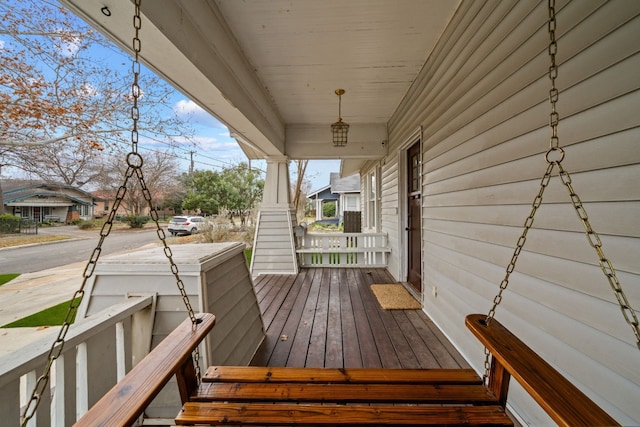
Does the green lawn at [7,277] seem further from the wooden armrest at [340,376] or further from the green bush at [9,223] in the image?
the wooden armrest at [340,376]

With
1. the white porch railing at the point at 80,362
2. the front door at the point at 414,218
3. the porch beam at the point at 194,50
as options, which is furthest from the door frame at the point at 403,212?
the white porch railing at the point at 80,362

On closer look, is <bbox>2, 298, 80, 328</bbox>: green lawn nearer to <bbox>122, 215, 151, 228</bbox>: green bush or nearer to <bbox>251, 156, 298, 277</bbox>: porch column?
<bbox>251, 156, 298, 277</bbox>: porch column

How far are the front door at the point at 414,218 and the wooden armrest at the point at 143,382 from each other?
3.07 meters

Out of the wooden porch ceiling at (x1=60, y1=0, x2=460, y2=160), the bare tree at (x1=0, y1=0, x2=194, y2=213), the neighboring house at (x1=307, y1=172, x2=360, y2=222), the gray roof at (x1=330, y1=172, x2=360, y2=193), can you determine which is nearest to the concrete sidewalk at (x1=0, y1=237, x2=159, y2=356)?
the bare tree at (x1=0, y1=0, x2=194, y2=213)

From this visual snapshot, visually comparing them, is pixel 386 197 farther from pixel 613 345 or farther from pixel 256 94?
pixel 613 345

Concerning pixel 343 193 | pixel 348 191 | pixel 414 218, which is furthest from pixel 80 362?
pixel 343 193

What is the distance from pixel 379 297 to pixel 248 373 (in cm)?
254

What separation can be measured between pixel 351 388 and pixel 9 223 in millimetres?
3724

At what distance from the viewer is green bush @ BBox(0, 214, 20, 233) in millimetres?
2559

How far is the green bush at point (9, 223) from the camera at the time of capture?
8.39ft

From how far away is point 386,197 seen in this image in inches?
193

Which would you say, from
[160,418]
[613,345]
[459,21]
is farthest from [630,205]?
[160,418]

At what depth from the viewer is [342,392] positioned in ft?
3.48

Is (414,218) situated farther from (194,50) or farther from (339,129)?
(194,50)
